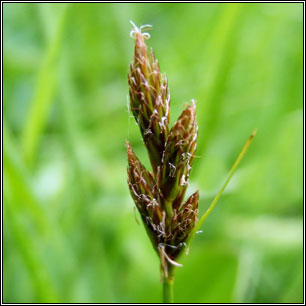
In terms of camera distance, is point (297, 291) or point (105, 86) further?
point (105, 86)

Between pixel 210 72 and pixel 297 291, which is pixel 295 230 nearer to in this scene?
pixel 297 291

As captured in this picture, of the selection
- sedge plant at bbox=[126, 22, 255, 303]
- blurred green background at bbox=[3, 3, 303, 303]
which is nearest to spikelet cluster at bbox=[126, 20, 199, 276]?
sedge plant at bbox=[126, 22, 255, 303]

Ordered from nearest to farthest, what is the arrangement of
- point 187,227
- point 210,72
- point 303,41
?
point 187,227 → point 210,72 → point 303,41

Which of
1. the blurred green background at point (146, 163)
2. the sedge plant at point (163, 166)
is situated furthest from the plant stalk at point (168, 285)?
the blurred green background at point (146, 163)

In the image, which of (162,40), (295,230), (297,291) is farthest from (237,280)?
(162,40)

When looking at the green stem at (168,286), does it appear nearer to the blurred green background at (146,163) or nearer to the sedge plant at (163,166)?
the sedge plant at (163,166)

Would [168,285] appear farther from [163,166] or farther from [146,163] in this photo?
[146,163]
